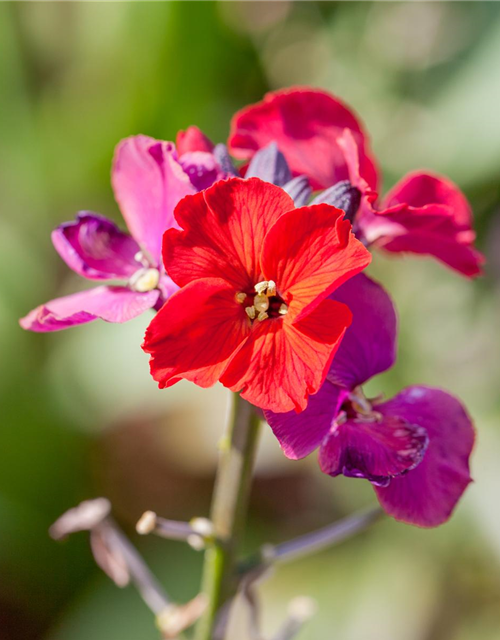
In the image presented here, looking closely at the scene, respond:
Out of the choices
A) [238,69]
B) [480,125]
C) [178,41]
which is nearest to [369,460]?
[480,125]

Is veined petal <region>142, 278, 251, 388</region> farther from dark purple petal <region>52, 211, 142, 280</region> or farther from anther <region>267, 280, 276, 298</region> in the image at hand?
dark purple petal <region>52, 211, 142, 280</region>

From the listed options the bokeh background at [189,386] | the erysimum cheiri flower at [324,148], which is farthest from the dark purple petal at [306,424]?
the bokeh background at [189,386]

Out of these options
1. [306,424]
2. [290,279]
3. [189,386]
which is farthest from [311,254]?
[189,386]

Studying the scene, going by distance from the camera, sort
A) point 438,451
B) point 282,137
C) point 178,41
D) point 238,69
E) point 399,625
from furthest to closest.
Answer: point 238,69, point 178,41, point 399,625, point 282,137, point 438,451

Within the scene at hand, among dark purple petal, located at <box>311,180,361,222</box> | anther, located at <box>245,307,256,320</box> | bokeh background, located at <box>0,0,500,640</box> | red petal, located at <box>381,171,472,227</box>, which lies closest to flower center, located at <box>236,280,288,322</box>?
anther, located at <box>245,307,256,320</box>

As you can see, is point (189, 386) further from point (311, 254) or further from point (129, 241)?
point (311, 254)

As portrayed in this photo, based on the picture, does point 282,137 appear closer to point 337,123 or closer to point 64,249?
point 337,123

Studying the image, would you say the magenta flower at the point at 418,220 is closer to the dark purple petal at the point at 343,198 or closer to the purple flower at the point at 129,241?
the dark purple petal at the point at 343,198
